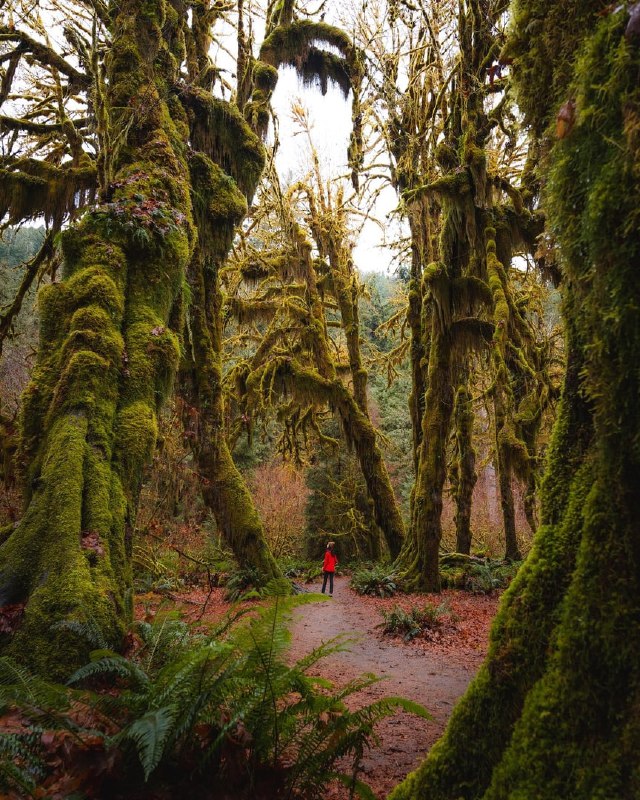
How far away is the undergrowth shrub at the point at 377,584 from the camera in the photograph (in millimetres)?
10734

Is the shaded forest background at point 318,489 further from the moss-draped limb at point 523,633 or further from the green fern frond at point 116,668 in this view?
the moss-draped limb at point 523,633

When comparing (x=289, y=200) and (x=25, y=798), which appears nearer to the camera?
(x=25, y=798)

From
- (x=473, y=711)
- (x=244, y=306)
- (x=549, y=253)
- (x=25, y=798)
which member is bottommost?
(x=25, y=798)

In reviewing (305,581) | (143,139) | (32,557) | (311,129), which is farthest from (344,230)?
(32,557)

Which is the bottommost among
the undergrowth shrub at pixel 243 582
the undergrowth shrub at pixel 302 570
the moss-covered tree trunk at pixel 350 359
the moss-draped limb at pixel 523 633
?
the undergrowth shrub at pixel 302 570

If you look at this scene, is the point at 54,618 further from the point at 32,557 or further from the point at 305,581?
the point at 305,581

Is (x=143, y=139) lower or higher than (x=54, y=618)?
higher

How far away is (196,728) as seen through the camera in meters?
2.46

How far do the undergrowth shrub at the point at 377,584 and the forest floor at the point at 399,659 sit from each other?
256mm

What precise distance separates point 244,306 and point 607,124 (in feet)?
44.6

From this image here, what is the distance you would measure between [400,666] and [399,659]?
1.09 ft

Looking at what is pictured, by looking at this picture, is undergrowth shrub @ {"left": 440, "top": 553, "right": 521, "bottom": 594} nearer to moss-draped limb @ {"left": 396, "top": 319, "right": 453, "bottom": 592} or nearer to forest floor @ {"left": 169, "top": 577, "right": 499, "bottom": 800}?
forest floor @ {"left": 169, "top": 577, "right": 499, "bottom": 800}

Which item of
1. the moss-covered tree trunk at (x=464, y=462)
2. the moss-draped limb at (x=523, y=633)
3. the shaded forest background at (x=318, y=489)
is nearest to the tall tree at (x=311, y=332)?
the shaded forest background at (x=318, y=489)

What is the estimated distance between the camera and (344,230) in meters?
14.9
